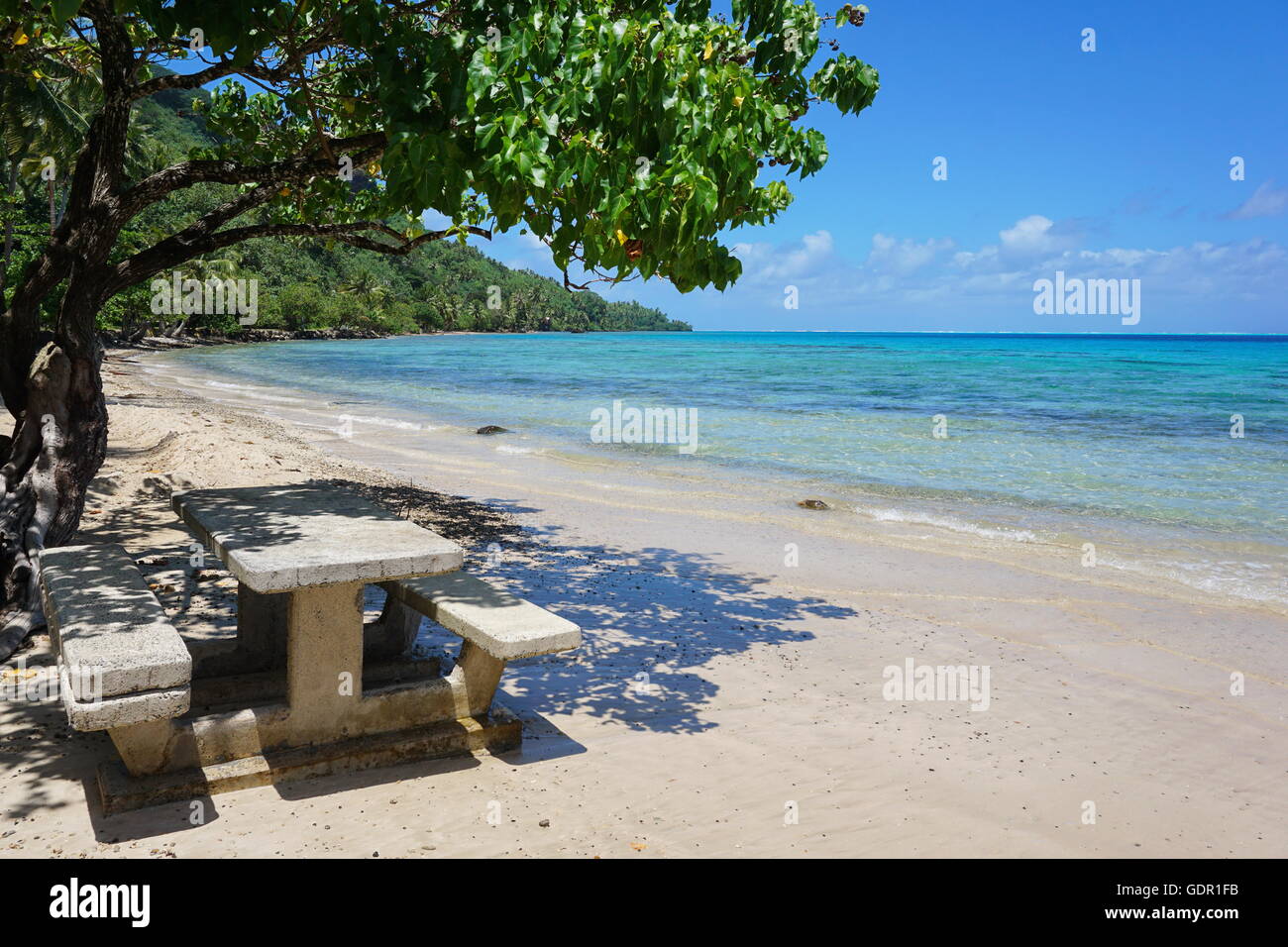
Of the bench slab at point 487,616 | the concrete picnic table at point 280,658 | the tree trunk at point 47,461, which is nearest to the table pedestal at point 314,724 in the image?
the concrete picnic table at point 280,658

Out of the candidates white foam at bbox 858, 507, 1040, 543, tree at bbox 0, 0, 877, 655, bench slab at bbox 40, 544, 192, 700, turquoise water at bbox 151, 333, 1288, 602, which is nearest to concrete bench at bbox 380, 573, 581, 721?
bench slab at bbox 40, 544, 192, 700

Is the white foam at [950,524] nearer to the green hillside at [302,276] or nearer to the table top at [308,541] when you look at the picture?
the green hillside at [302,276]

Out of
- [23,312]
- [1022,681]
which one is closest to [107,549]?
[23,312]

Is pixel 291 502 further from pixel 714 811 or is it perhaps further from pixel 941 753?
pixel 941 753

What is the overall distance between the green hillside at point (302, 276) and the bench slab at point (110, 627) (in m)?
3.64

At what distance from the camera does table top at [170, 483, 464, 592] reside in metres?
4.00

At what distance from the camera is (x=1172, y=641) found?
7.29m

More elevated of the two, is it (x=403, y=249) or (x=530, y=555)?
(x=403, y=249)

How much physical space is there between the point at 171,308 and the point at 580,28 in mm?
57637

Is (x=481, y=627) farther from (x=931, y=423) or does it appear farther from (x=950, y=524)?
(x=931, y=423)

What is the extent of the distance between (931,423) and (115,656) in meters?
25.3

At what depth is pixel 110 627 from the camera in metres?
3.99

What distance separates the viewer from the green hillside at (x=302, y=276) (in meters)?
34.3

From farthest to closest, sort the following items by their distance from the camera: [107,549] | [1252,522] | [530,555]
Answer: [1252,522]
[530,555]
[107,549]
